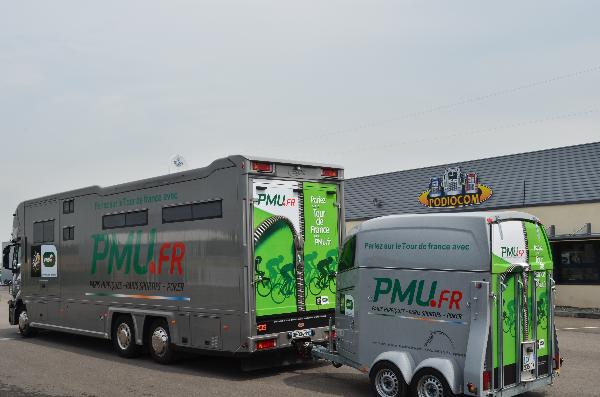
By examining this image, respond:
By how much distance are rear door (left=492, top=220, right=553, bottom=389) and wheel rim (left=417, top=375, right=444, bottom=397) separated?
67 cm

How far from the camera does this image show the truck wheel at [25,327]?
16891 mm

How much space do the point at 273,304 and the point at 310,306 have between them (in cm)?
87

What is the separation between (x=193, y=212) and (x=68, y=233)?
5.00m

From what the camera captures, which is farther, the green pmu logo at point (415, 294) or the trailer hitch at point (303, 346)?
the trailer hitch at point (303, 346)

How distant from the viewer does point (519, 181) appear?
26.4 m

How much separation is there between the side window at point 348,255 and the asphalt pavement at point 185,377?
183cm

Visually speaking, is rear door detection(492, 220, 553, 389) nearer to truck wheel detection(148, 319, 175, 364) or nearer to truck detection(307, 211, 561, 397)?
truck detection(307, 211, 561, 397)

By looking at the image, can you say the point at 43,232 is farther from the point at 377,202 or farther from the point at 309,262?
the point at 377,202

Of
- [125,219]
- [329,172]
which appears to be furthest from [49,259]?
[329,172]

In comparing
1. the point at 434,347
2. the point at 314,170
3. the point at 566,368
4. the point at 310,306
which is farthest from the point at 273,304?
the point at 566,368

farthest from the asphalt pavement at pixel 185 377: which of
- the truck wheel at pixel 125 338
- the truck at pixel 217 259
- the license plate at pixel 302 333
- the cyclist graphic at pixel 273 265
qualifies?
the cyclist graphic at pixel 273 265

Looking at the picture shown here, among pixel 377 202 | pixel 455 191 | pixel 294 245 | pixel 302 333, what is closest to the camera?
pixel 302 333

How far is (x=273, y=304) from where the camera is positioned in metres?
10.6

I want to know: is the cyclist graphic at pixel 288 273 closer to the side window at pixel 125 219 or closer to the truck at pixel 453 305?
the truck at pixel 453 305
